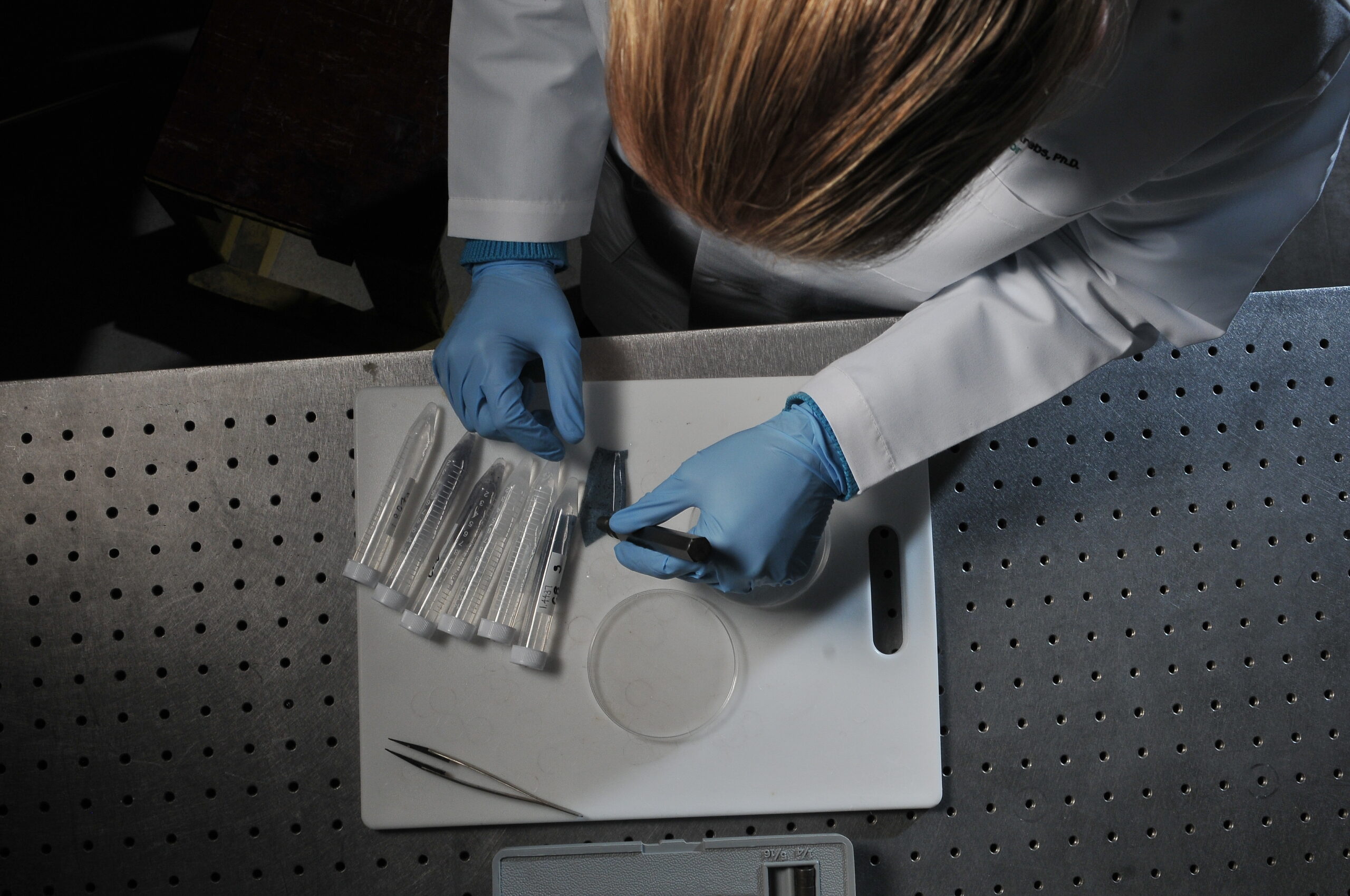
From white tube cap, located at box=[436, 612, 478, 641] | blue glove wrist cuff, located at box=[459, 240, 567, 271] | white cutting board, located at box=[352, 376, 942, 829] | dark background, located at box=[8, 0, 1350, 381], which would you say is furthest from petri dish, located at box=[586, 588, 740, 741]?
dark background, located at box=[8, 0, 1350, 381]

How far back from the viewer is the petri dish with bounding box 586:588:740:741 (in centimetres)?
85

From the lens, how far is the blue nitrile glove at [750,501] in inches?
32.4

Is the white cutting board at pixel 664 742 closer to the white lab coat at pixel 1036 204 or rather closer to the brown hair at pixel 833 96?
the white lab coat at pixel 1036 204

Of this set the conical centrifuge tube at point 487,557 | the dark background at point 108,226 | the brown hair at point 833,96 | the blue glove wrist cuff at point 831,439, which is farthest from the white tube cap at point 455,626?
the dark background at point 108,226

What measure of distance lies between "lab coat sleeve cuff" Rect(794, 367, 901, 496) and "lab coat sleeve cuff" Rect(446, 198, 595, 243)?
1.15 feet

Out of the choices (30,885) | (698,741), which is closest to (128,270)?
(30,885)

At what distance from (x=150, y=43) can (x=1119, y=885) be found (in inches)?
87.8

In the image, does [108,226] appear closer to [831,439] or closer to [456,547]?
[456,547]

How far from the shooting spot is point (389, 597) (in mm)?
836

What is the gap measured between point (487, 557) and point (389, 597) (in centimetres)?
10

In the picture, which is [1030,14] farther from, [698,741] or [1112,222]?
[698,741]

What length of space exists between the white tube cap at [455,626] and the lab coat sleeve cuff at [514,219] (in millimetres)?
423

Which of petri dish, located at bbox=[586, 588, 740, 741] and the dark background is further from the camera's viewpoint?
the dark background

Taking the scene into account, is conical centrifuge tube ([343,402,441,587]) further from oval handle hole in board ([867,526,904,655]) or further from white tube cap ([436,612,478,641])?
oval handle hole in board ([867,526,904,655])
